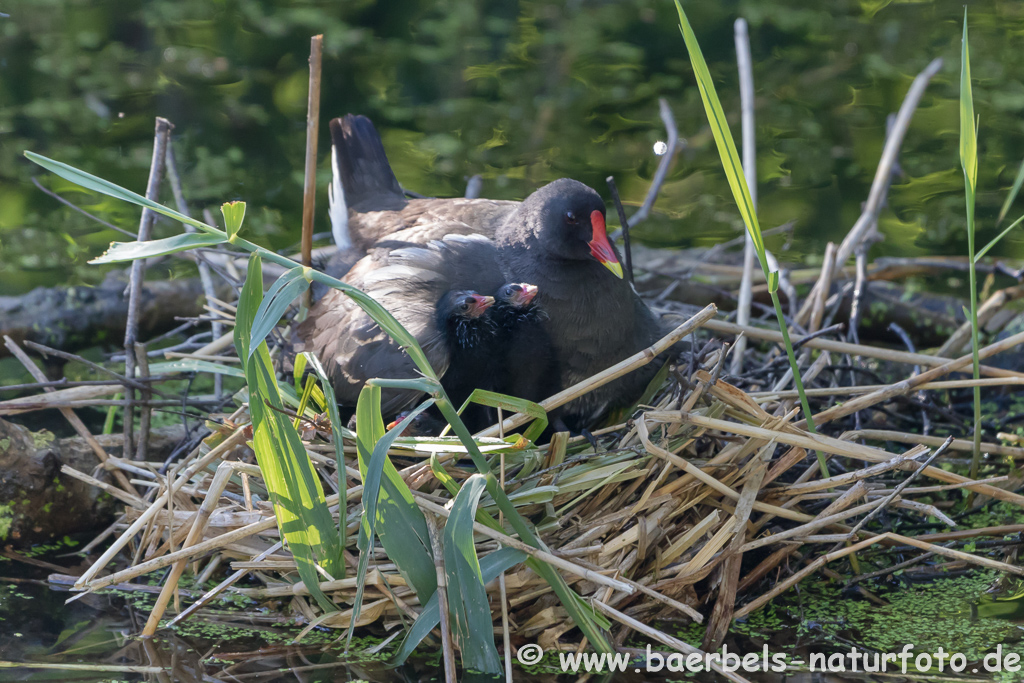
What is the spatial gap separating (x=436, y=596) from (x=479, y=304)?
63 centimetres

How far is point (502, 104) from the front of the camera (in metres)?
5.09

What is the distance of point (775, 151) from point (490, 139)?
145 centimetres

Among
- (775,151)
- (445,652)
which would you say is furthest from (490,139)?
(445,652)

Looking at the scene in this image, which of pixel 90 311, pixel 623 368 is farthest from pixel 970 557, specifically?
pixel 90 311

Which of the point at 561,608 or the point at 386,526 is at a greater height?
the point at 386,526

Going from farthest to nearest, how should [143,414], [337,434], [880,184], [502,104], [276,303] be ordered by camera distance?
1. [502,104]
2. [880,184]
3. [143,414]
4. [337,434]
5. [276,303]

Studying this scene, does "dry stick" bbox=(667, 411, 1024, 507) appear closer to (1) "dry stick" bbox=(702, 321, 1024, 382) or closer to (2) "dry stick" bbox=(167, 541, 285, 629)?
(1) "dry stick" bbox=(702, 321, 1024, 382)

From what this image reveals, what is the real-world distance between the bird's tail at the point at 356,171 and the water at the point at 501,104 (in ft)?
2.79

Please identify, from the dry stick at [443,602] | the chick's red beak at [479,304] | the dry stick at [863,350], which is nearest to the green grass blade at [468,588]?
the dry stick at [443,602]

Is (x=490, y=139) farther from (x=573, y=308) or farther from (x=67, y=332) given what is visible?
(x=573, y=308)

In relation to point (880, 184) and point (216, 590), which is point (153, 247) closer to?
point (216, 590)

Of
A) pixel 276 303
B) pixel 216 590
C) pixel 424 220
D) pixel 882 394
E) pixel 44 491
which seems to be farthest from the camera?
pixel 424 220

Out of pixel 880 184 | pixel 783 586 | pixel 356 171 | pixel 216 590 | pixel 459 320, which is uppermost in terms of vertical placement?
pixel 356 171

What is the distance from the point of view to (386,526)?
5.23ft
